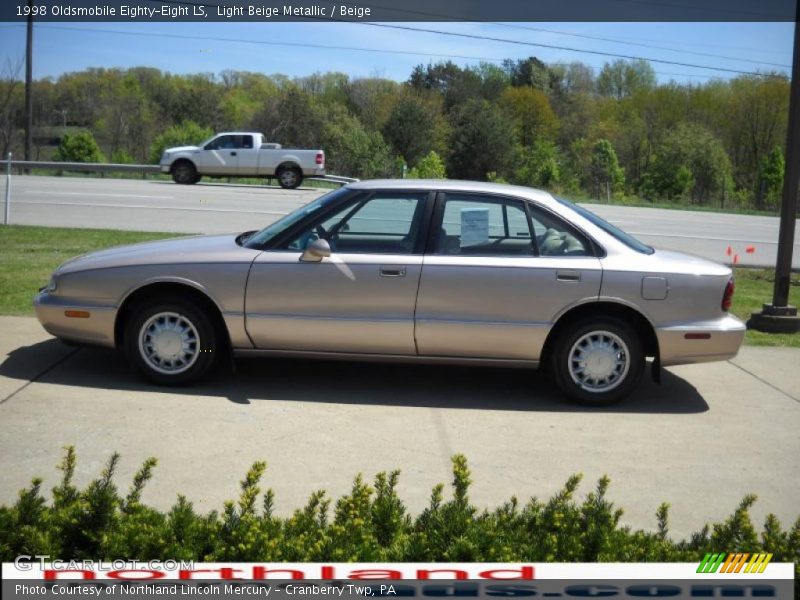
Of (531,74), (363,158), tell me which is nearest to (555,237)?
(363,158)

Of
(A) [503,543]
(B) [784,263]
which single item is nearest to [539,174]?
(B) [784,263]

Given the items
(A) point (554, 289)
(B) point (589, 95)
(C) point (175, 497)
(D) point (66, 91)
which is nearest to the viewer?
(C) point (175, 497)

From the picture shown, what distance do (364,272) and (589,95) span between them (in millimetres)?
88489

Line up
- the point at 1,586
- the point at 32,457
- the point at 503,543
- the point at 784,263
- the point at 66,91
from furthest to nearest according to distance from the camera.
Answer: the point at 66,91 → the point at 784,263 → the point at 32,457 → the point at 503,543 → the point at 1,586

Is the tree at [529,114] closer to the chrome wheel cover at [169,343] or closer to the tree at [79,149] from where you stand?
the tree at [79,149]

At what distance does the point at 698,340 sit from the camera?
22.0ft

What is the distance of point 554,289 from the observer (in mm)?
6668

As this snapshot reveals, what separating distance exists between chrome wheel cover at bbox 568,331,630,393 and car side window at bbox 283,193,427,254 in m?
1.38

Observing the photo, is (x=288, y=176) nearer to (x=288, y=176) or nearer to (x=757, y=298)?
(x=288, y=176)

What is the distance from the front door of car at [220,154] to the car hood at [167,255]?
25336 mm

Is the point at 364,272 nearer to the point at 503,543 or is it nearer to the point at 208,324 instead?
the point at 208,324

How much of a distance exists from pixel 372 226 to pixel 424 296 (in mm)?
681

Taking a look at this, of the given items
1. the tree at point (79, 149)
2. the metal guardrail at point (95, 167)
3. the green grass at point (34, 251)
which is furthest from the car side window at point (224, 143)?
the tree at point (79, 149)

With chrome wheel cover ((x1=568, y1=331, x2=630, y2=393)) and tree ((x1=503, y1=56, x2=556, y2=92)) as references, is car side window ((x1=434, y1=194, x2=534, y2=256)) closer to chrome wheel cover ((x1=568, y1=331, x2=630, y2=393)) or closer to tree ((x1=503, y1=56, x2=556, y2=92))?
chrome wheel cover ((x1=568, y1=331, x2=630, y2=393))
